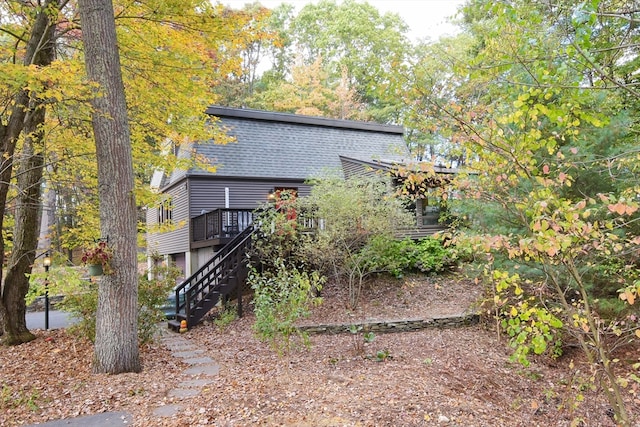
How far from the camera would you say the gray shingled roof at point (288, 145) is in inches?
556

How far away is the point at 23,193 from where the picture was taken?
671cm

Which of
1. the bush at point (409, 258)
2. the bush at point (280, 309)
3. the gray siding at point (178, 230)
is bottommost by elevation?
the bush at point (280, 309)

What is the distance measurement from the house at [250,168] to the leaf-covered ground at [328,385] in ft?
17.9

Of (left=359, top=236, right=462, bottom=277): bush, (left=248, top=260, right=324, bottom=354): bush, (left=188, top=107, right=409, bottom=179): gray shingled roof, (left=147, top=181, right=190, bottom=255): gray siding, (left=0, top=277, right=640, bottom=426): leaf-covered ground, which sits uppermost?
(left=188, top=107, right=409, bottom=179): gray shingled roof

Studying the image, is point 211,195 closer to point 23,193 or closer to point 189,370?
point 23,193

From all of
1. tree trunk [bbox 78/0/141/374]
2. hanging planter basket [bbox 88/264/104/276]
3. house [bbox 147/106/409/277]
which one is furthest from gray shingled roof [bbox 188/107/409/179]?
hanging planter basket [bbox 88/264/104/276]

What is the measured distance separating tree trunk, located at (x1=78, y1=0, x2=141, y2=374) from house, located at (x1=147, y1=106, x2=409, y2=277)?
5.96 metres

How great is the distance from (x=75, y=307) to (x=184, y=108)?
148 inches

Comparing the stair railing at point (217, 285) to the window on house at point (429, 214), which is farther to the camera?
the window on house at point (429, 214)

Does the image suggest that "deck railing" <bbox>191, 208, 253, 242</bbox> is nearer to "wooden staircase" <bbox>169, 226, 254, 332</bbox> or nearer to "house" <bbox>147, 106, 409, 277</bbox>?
"house" <bbox>147, 106, 409, 277</bbox>

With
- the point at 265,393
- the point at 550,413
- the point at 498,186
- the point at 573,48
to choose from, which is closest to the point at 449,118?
the point at 498,186

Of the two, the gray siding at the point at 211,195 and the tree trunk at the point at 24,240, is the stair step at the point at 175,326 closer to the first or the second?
the tree trunk at the point at 24,240

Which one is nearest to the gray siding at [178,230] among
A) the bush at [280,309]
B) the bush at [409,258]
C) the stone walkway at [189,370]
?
the stone walkway at [189,370]

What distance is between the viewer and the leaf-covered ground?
3.99m
